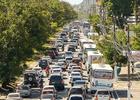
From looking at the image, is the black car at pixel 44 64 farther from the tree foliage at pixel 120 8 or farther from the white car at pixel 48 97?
the tree foliage at pixel 120 8

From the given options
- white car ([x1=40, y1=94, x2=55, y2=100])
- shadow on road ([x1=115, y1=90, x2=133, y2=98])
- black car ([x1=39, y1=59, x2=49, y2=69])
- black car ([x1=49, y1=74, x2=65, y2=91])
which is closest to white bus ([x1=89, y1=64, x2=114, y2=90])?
shadow on road ([x1=115, y1=90, x2=133, y2=98])

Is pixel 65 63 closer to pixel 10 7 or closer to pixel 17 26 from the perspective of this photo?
pixel 10 7

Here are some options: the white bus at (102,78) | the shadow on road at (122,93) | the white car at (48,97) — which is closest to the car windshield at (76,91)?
the white car at (48,97)

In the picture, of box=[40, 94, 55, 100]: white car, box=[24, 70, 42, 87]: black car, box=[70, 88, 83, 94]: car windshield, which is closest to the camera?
box=[40, 94, 55, 100]: white car

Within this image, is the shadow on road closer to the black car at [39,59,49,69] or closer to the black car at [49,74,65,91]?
the black car at [49,74,65,91]

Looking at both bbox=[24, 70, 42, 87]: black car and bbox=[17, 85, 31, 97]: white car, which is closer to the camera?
bbox=[17, 85, 31, 97]: white car

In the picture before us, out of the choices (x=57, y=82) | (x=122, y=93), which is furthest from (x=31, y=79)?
(x=122, y=93)

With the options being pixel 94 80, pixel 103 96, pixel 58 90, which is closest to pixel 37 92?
pixel 58 90

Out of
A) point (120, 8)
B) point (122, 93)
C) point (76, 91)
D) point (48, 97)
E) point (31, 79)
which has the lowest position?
point (122, 93)

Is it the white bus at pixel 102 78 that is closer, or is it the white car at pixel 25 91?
the white car at pixel 25 91

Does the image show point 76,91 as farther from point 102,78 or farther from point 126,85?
point 126,85

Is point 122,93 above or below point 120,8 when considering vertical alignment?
below

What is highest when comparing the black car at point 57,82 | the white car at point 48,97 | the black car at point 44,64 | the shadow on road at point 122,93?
the white car at point 48,97

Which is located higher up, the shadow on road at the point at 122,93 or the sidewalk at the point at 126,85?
the shadow on road at the point at 122,93
